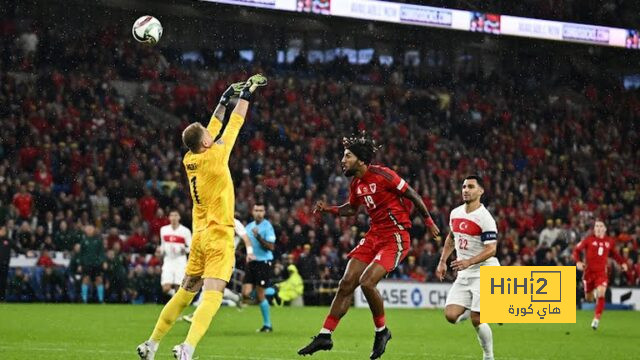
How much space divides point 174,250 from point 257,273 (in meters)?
Result: 2.83

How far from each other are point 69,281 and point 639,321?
14142mm

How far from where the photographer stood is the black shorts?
19.1 meters

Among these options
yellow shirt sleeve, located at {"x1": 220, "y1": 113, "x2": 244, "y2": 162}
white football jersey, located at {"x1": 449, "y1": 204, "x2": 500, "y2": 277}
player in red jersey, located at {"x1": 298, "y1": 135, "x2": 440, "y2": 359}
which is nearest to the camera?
yellow shirt sleeve, located at {"x1": 220, "y1": 113, "x2": 244, "y2": 162}

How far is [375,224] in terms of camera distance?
12.2 metres

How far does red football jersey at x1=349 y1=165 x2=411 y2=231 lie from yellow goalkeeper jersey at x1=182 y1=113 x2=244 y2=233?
199 centimetres

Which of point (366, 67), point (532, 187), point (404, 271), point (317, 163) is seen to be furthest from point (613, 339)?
point (366, 67)

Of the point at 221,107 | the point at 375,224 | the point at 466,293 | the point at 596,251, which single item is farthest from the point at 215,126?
the point at 596,251

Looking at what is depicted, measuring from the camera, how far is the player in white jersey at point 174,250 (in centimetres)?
2123

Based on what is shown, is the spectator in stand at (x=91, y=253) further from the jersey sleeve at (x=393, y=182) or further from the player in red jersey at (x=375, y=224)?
the jersey sleeve at (x=393, y=182)

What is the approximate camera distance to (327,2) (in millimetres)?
35469

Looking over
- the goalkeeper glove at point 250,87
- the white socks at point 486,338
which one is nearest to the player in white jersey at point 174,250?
the goalkeeper glove at point 250,87

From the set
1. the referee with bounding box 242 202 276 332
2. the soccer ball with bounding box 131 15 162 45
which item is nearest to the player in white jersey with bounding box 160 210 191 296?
the referee with bounding box 242 202 276 332

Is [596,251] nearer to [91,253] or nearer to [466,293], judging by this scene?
[466,293]

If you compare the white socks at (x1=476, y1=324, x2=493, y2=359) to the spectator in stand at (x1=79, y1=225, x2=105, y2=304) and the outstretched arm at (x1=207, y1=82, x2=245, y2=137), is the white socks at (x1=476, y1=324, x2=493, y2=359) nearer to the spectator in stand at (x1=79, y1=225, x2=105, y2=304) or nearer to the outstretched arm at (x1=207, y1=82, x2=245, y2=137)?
the outstretched arm at (x1=207, y1=82, x2=245, y2=137)
